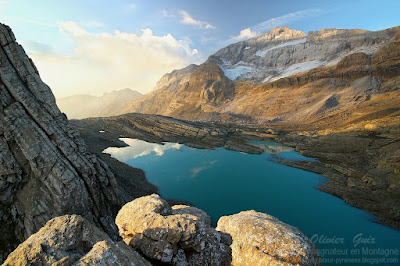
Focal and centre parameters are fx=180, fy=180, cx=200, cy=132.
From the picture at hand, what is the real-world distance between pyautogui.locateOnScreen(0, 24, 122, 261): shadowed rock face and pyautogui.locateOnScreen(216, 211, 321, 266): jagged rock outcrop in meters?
14.7

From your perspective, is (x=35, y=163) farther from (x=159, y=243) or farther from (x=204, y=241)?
(x=204, y=241)

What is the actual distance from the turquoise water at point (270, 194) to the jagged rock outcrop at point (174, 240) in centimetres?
1944

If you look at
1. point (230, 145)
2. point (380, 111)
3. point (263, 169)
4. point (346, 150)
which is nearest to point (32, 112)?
point (263, 169)

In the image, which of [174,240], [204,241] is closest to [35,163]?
[174,240]

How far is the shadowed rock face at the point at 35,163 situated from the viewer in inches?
595

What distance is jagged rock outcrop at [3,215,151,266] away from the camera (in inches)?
226

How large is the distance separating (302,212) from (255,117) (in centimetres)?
11371

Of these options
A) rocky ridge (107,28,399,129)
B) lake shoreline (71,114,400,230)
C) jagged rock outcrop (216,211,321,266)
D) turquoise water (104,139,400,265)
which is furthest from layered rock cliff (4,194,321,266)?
rocky ridge (107,28,399,129)

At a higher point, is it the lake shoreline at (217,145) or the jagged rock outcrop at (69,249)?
the jagged rock outcrop at (69,249)

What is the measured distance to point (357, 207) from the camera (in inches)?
Result: 1246

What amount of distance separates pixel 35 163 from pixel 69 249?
47.1 ft

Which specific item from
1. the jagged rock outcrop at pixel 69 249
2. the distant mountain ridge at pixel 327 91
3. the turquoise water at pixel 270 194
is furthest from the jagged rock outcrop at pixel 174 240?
the distant mountain ridge at pixel 327 91

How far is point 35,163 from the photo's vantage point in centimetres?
1647

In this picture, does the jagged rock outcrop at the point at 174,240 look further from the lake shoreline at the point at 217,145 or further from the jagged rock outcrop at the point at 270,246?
the lake shoreline at the point at 217,145
